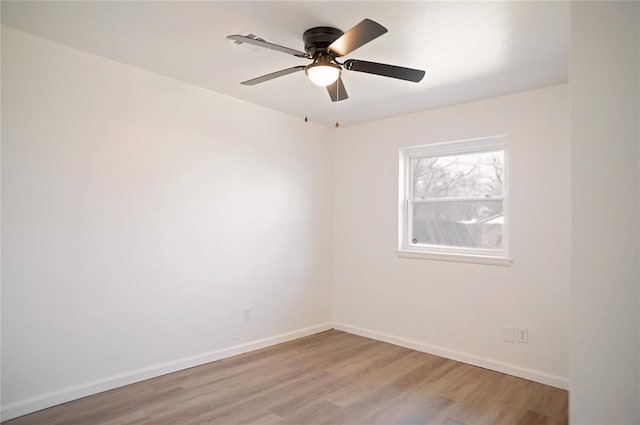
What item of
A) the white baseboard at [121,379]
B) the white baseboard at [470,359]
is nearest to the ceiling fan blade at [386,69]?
the white baseboard at [470,359]

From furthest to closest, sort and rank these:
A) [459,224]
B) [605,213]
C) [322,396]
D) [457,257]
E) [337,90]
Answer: [459,224] < [457,257] < [322,396] < [337,90] < [605,213]

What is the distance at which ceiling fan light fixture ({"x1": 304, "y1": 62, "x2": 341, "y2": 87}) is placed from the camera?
86.7 inches

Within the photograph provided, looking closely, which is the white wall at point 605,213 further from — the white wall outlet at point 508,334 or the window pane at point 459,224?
the window pane at point 459,224

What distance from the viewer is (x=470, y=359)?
11.5 ft

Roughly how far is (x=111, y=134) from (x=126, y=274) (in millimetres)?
1077

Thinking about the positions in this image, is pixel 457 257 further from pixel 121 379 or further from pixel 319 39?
pixel 121 379

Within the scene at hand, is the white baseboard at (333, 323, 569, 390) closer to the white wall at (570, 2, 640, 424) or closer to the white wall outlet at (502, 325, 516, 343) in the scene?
the white wall outlet at (502, 325, 516, 343)

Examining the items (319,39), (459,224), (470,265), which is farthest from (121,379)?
(459,224)

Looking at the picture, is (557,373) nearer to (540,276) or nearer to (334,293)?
(540,276)

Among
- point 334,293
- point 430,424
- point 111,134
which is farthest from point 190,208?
point 430,424

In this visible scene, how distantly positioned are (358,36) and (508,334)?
9.32 feet

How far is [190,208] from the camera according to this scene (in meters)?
3.31

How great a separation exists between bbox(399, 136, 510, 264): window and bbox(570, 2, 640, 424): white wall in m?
2.07

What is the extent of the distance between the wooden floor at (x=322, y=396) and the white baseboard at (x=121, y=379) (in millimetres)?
52
